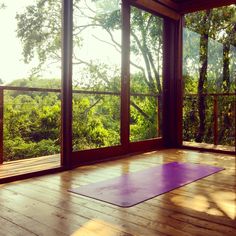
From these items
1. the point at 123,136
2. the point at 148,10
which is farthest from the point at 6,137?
the point at 148,10

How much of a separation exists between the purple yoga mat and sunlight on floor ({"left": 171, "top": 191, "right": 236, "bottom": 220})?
25 cm

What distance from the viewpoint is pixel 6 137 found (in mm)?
3873

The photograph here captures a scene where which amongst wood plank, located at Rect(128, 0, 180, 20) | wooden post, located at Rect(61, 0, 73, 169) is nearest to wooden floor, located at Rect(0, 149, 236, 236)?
wooden post, located at Rect(61, 0, 73, 169)

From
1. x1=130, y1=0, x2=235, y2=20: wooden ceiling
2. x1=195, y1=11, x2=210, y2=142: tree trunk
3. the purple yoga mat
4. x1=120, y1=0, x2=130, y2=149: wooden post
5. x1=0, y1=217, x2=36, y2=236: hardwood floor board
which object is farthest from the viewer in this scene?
x1=195, y1=11, x2=210, y2=142: tree trunk

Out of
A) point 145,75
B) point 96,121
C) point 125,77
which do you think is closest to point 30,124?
point 96,121

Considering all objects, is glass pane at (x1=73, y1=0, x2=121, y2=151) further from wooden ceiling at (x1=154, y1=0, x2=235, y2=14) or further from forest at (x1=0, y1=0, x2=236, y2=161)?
wooden ceiling at (x1=154, y1=0, x2=235, y2=14)

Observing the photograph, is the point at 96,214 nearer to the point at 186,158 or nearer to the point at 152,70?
the point at 186,158

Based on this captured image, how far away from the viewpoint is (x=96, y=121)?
13.3 feet

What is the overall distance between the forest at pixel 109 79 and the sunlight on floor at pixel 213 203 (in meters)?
1.84

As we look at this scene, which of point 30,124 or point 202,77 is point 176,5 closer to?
point 202,77

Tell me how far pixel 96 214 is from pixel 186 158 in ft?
7.69

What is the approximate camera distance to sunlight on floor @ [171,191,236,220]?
1991mm

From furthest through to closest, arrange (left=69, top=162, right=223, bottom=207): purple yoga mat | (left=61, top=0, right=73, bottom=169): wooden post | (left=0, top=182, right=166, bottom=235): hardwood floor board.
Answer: (left=61, top=0, right=73, bottom=169): wooden post < (left=69, top=162, right=223, bottom=207): purple yoga mat < (left=0, top=182, right=166, bottom=235): hardwood floor board

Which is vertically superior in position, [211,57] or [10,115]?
[211,57]
